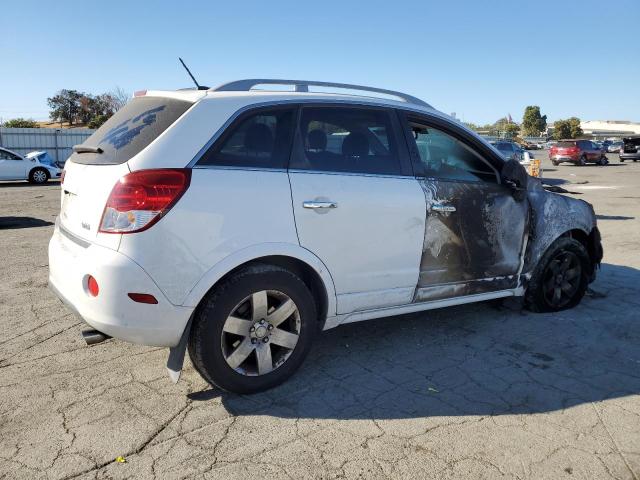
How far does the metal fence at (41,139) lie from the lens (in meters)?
27.8

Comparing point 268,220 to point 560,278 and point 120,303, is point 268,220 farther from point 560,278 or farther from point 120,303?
point 560,278

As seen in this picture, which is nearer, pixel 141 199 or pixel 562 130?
pixel 141 199

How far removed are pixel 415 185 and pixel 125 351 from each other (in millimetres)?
2416

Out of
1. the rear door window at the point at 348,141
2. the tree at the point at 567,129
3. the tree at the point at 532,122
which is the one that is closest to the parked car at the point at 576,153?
the rear door window at the point at 348,141

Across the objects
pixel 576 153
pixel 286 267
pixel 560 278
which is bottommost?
pixel 560 278

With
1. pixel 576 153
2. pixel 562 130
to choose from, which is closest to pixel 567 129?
pixel 562 130

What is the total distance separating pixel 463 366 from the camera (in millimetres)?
3789

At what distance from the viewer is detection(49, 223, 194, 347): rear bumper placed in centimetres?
285

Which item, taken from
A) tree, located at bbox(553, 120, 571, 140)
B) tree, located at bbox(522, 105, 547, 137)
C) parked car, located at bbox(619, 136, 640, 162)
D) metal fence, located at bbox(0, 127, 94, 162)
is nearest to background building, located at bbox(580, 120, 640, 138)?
tree, located at bbox(522, 105, 547, 137)

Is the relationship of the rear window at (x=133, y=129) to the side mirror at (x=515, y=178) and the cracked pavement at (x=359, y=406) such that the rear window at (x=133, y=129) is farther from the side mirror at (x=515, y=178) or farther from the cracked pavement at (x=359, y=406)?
the side mirror at (x=515, y=178)

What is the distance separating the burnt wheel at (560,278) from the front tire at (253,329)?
7.69 ft

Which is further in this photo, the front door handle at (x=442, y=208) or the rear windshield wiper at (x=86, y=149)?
the front door handle at (x=442, y=208)

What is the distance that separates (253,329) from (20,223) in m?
8.51

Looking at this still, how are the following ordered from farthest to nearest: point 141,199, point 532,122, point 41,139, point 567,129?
point 532,122, point 567,129, point 41,139, point 141,199
